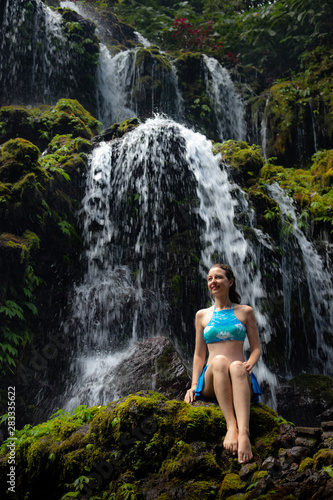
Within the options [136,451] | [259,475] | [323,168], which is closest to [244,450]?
[259,475]

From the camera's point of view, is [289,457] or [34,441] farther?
[34,441]

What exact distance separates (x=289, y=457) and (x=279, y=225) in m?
6.76

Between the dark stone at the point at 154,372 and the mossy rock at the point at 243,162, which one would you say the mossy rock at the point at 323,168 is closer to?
the mossy rock at the point at 243,162

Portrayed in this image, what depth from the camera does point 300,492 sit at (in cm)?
223

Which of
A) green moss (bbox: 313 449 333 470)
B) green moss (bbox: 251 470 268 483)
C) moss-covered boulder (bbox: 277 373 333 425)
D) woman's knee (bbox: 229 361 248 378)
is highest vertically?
woman's knee (bbox: 229 361 248 378)

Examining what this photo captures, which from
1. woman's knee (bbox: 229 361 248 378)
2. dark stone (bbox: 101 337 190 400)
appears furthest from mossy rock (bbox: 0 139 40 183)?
woman's knee (bbox: 229 361 248 378)

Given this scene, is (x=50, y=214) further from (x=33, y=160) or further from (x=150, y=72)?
(x=150, y=72)

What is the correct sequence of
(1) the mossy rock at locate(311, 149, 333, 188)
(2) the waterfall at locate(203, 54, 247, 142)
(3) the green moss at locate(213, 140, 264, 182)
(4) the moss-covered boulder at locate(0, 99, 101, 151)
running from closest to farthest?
(4) the moss-covered boulder at locate(0, 99, 101, 151), (3) the green moss at locate(213, 140, 264, 182), (1) the mossy rock at locate(311, 149, 333, 188), (2) the waterfall at locate(203, 54, 247, 142)

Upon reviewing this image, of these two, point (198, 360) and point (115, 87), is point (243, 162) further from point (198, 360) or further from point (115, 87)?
point (198, 360)

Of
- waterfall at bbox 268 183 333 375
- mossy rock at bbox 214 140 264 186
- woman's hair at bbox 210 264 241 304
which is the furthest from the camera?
mossy rock at bbox 214 140 264 186

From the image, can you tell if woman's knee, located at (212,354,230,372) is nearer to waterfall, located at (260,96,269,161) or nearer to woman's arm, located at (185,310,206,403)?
woman's arm, located at (185,310,206,403)

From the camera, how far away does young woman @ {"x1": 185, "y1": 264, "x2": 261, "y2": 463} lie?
2885mm

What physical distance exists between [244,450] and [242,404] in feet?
1.06

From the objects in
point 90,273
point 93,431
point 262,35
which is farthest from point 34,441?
point 262,35
